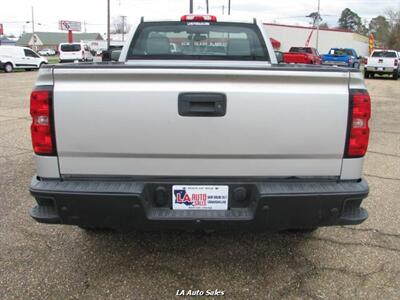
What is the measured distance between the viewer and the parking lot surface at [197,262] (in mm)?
3039

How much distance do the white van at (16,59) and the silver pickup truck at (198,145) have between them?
31.4 m

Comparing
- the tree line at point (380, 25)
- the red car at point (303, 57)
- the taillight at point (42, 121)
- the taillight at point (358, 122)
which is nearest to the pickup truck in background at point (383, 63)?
the red car at point (303, 57)

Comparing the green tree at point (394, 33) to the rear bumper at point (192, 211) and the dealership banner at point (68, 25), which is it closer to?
the dealership banner at point (68, 25)

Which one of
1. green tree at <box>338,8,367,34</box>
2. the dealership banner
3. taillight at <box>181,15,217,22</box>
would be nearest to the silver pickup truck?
taillight at <box>181,15,217,22</box>

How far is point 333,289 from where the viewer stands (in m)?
3.06

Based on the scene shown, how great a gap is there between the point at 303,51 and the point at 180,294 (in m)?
30.7

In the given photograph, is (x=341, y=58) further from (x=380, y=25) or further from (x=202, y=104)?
(x=380, y=25)

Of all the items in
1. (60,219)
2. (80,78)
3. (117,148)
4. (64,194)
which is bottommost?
(60,219)

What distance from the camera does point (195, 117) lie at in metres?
2.64

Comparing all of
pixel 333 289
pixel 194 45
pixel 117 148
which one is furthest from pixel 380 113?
pixel 117 148

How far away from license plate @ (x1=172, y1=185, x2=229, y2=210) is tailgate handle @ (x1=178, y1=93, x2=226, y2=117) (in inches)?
18.5

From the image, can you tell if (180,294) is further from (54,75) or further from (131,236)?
(54,75)

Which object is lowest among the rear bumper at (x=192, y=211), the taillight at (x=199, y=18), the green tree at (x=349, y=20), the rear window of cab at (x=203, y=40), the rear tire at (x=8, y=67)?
the rear tire at (x=8, y=67)

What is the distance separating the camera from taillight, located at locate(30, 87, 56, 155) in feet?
8.65
